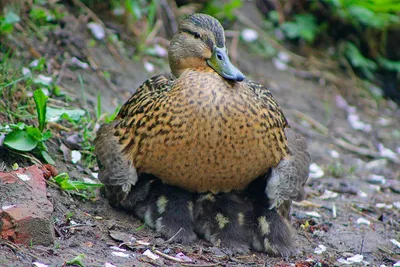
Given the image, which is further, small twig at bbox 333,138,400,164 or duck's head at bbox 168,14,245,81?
small twig at bbox 333,138,400,164

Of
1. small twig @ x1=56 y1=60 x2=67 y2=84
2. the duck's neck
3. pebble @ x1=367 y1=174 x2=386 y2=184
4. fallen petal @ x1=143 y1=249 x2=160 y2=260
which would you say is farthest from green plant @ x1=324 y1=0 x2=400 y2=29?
fallen petal @ x1=143 y1=249 x2=160 y2=260

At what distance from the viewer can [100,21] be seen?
702 cm

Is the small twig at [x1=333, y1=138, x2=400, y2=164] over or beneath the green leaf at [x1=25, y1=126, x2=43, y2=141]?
beneath

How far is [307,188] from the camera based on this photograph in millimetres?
5754

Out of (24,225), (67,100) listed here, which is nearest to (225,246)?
(24,225)

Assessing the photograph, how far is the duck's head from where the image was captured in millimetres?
4322

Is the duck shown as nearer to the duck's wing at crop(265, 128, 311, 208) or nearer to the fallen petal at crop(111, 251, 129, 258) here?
the duck's wing at crop(265, 128, 311, 208)

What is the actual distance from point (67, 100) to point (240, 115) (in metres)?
1.99

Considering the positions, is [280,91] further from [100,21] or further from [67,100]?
[67,100]

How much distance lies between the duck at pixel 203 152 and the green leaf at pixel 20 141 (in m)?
0.42

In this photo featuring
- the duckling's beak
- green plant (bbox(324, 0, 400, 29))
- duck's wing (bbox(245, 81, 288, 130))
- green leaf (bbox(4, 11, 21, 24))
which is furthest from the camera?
green plant (bbox(324, 0, 400, 29))

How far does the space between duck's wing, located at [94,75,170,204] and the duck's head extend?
0.19 m

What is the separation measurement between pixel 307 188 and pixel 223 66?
184 centimetres

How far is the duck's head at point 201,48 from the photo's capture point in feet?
14.2
